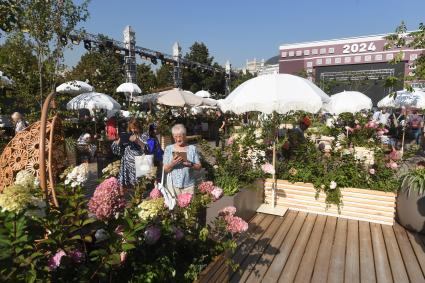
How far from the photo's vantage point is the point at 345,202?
5070 mm

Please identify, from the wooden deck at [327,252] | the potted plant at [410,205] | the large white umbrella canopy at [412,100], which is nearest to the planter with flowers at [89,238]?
the wooden deck at [327,252]

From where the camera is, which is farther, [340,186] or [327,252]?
[340,186]

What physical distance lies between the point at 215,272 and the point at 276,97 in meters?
2.81

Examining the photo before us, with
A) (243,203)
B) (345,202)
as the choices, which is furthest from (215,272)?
(345,202)

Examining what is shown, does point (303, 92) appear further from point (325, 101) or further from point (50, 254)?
point (50, 254)

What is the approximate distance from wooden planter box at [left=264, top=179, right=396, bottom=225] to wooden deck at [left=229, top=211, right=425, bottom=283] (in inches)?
5.7

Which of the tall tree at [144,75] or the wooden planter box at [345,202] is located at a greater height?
the tall tree at [144,75]

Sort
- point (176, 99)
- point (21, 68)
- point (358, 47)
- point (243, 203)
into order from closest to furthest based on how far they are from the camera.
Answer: point (243, 203), point (21, 68), point (176, 99), point (358, 47)

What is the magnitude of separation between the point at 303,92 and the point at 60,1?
6523mm

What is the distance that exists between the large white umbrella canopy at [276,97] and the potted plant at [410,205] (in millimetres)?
1636

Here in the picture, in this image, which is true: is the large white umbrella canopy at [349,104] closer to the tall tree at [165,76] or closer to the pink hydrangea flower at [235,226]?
the pink hydrangea flower at [235,226]

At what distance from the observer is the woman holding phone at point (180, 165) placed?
3629mm

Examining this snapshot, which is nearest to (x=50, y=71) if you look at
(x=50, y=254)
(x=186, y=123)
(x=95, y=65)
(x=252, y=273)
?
(x=252, y=273)

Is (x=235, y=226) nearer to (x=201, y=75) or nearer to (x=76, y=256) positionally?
(x=76, y=256)
